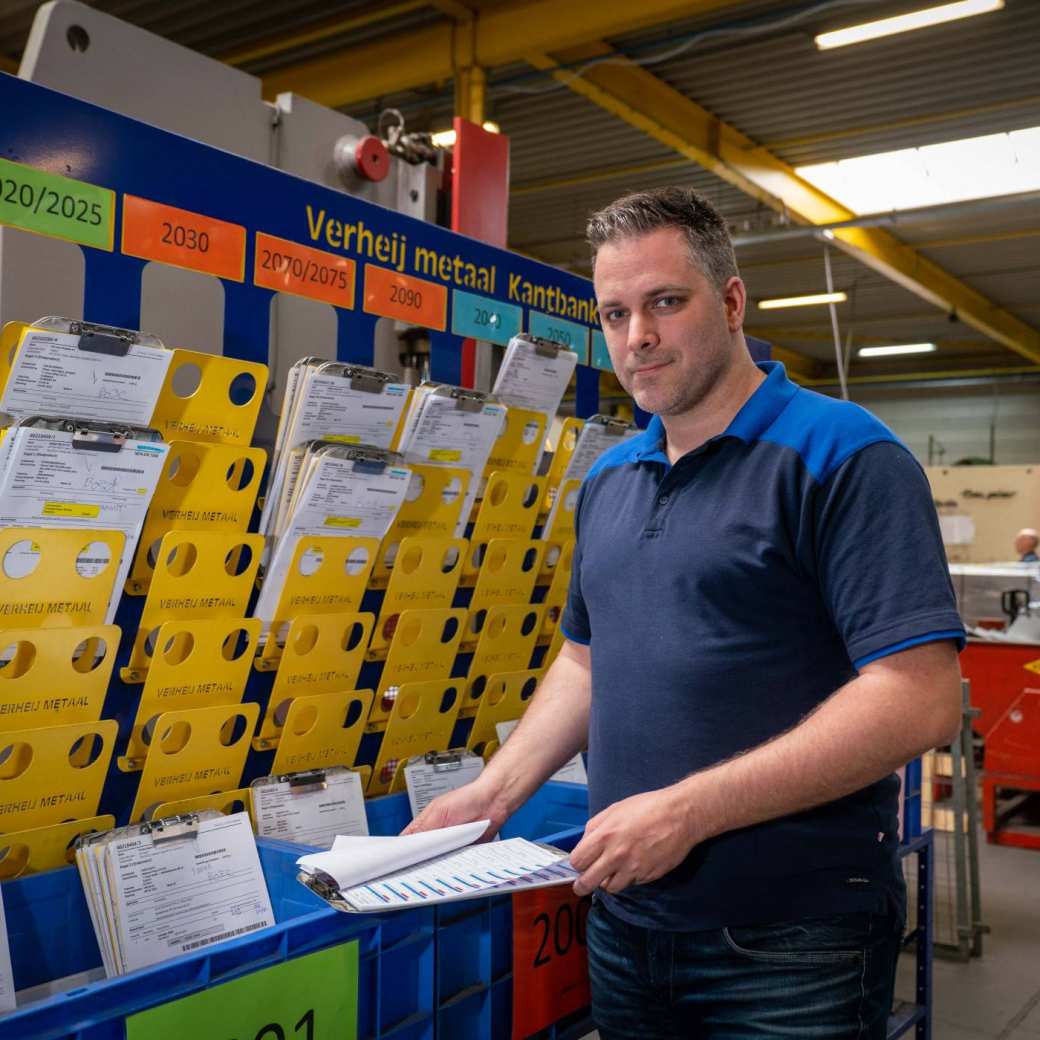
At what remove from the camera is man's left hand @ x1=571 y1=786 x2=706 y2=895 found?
1.38m

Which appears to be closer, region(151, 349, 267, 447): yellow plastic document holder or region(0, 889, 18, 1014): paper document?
region(0, 889, 18, 1014): paper document

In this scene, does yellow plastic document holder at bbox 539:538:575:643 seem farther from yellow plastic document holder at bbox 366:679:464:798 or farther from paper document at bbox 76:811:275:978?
paper document at bbox 76:811:275:978

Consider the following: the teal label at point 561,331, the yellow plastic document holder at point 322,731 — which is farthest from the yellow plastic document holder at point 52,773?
the teal label at point 561,331

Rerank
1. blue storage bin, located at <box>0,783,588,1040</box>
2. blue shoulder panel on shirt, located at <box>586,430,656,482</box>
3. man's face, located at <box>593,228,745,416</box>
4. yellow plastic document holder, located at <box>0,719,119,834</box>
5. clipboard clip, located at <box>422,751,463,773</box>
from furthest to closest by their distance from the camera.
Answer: clipboard clip, located at <box>422,751,463,773</box>, blue shoulder panel on shirt, located at <box>586,430,656,482</box>, yellow plastic document holder, located at <box>0,719,119,834</box>, man's face, located at <box>593,228,745,416</box>, blue storage bin, located at <box>0,783,588,1040</box>

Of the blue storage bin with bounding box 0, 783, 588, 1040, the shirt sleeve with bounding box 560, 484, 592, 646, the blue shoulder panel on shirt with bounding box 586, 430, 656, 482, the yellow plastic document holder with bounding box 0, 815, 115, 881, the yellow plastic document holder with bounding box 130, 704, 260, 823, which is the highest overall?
the blue shoulder panel on shirt with bounding box 586, 430, 656, 482

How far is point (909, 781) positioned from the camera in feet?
10.0

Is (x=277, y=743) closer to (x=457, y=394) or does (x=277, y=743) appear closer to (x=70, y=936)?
(x=70, y=936)

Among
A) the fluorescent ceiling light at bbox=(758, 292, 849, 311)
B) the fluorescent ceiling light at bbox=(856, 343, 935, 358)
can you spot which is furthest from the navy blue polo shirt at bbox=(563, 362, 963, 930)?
the fluorescent ceiling light at bbox=(856, 343, 935, 358)

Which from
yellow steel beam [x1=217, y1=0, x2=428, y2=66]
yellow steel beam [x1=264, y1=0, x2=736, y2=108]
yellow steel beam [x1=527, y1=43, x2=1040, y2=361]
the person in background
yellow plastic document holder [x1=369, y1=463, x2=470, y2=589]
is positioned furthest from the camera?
the person in background

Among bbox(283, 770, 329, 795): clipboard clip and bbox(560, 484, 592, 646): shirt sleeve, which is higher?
bbox(560, 484, 592, 646): shirt sleeve

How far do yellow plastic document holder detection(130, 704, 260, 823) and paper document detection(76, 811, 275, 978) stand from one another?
0.35 feet

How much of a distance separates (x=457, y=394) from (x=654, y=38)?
5.25 m

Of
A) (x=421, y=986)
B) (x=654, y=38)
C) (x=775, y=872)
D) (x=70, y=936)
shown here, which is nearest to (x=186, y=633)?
(x=70, y=936)

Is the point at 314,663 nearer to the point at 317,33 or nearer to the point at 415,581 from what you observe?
the point at 415,581
